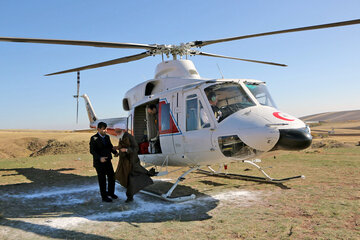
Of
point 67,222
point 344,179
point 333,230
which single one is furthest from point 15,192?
point 344,179

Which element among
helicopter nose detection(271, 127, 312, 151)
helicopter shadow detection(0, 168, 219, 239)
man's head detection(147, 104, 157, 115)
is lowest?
helicopter shadow detection(0, 168, 219, 239)

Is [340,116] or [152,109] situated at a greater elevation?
[340,116]

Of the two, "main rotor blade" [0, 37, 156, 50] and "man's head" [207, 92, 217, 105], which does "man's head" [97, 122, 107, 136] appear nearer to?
"main rotor blade" [0, 37, 156, 50]

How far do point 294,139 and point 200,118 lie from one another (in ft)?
7.08

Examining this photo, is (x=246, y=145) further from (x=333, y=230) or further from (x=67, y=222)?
(x=67, y=222)

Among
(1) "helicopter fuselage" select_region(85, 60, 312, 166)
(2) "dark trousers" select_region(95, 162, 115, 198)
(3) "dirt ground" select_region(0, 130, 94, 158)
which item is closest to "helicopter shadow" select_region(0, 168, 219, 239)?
(2) "dark trousers" select_region(95, 162, 115, 198)

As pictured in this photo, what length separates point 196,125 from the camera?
6.63 m

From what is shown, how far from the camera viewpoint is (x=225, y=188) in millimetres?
8070

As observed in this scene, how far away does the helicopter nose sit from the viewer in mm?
5281

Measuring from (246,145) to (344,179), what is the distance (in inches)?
199

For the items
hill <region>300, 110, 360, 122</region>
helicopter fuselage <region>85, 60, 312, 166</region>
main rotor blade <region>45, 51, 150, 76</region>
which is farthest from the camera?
hill <region>300, 110, 360, 122</region>

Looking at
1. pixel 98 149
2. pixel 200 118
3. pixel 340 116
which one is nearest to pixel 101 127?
pixel 98 149

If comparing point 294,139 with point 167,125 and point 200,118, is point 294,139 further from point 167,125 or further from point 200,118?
point 167,125

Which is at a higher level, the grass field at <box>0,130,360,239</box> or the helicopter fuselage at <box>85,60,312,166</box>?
the helicopter fuselage at <box>85,60,312,166</box>
